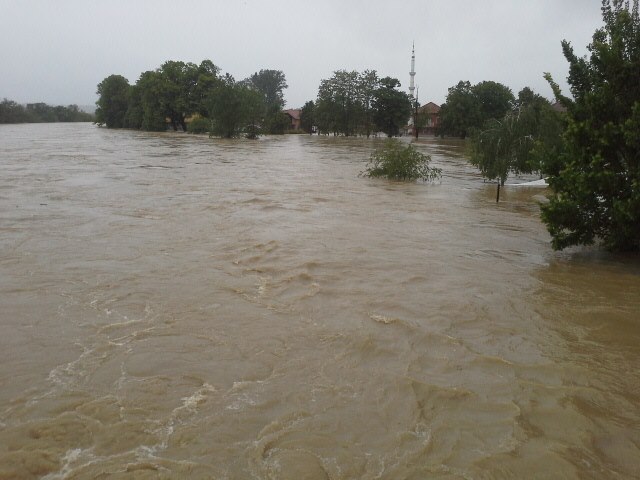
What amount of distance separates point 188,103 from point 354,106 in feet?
78.3

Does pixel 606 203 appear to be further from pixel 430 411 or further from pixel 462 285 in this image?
pixel 430 411

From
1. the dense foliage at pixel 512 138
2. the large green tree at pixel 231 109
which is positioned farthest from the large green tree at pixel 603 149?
the large green tree at pixel 231 109

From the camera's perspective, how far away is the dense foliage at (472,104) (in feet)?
220

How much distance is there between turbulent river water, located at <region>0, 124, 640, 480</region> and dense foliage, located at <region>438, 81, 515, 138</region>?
59710 mm

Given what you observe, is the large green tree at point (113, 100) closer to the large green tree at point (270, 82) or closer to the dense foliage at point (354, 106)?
the dense foliage at point (354, 106)

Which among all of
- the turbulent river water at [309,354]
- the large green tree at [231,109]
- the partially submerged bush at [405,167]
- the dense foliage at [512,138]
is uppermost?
the large green tree at [231,109]

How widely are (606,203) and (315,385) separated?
6175 mm

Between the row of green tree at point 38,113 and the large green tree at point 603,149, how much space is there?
107920 millimetres

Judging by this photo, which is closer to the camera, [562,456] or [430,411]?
[562,456]

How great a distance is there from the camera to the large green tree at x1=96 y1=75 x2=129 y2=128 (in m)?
82.8

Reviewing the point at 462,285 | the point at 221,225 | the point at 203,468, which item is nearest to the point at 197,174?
the point at 221,225

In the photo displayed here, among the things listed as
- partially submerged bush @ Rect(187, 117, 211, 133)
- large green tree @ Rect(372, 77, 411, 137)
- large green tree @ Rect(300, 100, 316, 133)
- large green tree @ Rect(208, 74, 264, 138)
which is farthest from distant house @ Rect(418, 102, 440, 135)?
large green tree @ Rect(208, 74, 264, 138)

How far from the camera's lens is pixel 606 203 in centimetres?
840

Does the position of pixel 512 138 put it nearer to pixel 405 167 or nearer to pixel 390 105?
pixel 405 167
